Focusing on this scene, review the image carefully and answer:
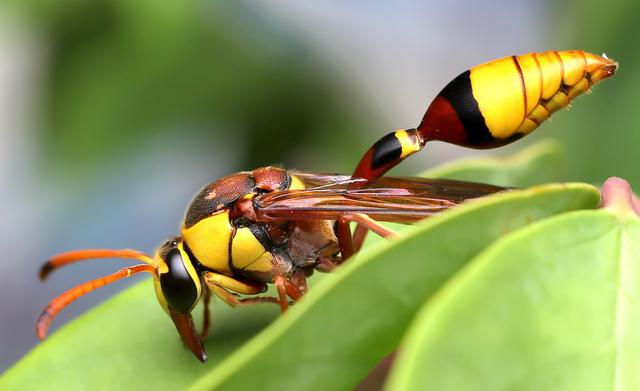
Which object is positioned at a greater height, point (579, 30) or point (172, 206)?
point (579, 30)

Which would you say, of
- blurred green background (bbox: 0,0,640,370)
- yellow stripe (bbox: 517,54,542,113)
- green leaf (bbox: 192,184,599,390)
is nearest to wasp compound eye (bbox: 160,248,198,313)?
green leaf (bbox: 192,184,599,390)

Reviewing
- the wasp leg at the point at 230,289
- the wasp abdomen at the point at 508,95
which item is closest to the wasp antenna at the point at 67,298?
the wasp leg at the point at 230,289

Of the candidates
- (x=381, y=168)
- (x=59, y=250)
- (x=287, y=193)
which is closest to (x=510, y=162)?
(x=381, y=168)

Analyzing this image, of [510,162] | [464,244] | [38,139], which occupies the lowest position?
[38,139]

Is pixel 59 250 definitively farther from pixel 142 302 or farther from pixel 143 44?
pixel 142 302

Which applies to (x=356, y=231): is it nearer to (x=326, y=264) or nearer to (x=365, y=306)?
(x=326, y=264)

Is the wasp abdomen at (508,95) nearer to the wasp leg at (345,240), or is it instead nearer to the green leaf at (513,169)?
the wasp leg at (345,240)

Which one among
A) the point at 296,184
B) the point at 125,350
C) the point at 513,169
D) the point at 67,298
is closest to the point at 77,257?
the point at 67,298
